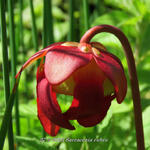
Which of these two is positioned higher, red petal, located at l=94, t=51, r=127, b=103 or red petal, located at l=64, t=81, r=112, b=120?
red petal, located at l=94, t=51, r=127, b=103

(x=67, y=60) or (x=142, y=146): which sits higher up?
(x=67, y=60)


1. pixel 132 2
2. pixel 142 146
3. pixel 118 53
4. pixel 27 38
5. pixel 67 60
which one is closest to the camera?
pixel 67 60

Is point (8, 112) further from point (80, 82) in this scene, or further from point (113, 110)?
point (113, 110)

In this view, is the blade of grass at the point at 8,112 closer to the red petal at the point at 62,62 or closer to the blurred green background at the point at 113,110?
the red petal at the point at 62,62

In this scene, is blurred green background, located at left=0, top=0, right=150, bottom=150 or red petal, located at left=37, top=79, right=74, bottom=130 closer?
red petal, located at left=37, top=79, right=74, bottom=130

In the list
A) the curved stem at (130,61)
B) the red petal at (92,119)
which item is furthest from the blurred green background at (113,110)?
the red petal at (92,119)

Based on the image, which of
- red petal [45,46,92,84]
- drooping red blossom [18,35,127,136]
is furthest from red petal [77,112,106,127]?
red petal [45,46,92,84]

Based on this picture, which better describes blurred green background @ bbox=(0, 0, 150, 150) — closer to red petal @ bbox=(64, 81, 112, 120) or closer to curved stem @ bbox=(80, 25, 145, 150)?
curved stem @ bbox=(80, 25, 145, 150)

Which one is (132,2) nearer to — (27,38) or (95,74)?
(95,74)

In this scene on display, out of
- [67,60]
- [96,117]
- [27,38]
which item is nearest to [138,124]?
[96,117]
